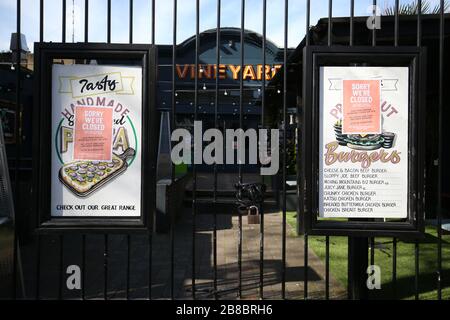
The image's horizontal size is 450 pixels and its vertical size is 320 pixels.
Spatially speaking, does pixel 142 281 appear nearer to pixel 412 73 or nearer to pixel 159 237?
pixel 159 237

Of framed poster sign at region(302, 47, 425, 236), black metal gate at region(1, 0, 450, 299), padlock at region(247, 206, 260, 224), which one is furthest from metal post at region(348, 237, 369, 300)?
padlock at region(247, 206, 260, 224)

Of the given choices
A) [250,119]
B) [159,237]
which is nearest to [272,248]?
[159,237]

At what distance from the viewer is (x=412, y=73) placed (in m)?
3.54

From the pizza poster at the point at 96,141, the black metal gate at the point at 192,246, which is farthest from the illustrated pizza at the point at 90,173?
the black metal gate at the point at 192,246

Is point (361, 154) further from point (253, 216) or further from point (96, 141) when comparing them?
point (253, 216)

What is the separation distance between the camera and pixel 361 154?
3.62m

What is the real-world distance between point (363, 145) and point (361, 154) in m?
0.07

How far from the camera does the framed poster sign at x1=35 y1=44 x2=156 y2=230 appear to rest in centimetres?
354

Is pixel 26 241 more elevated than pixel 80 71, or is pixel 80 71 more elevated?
pixel 80 71

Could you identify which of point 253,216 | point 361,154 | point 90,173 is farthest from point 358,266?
point 253,216

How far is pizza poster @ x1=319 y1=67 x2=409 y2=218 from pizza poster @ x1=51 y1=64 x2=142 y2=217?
151 cm

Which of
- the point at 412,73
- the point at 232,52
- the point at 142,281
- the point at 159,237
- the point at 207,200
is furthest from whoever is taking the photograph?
the point at 232,52

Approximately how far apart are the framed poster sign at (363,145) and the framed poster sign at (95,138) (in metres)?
1.29
